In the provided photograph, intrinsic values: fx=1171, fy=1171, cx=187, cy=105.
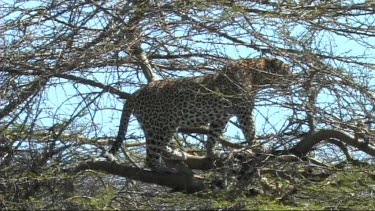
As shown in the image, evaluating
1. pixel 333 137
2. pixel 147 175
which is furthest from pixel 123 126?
pixel 333 137

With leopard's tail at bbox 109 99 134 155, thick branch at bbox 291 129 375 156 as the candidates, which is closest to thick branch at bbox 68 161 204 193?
leopard's tail at bbox 109 99 134 155

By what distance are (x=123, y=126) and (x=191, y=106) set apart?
0.68 metres

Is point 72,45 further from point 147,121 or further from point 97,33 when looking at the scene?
point 147,121

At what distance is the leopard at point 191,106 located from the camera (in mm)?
10258

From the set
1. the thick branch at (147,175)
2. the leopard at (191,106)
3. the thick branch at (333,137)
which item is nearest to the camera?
the thick branch at (333,137)

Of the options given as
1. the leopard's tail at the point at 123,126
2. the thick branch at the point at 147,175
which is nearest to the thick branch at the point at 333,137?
the thick branch at the point at 147,175

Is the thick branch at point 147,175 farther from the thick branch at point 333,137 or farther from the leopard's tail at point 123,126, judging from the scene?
the thick branch at point 333,137

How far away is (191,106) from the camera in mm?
10602

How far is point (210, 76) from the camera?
10.5 meters

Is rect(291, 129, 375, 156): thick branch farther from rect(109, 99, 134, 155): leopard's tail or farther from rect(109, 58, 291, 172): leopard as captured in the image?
rect(109, 99, 134, 155): leopard's tail

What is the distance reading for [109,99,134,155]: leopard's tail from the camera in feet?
33.1

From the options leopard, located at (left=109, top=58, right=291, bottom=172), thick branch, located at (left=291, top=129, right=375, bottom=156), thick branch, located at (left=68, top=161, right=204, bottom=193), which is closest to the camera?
thick branch, located at (left=291, top=129, right=375, bottom=156)

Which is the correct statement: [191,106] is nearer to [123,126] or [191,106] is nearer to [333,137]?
[123,126]

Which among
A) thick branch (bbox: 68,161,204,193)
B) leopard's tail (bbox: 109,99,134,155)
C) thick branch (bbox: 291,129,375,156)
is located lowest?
thick branch (bbox: 68,161,204,193)
